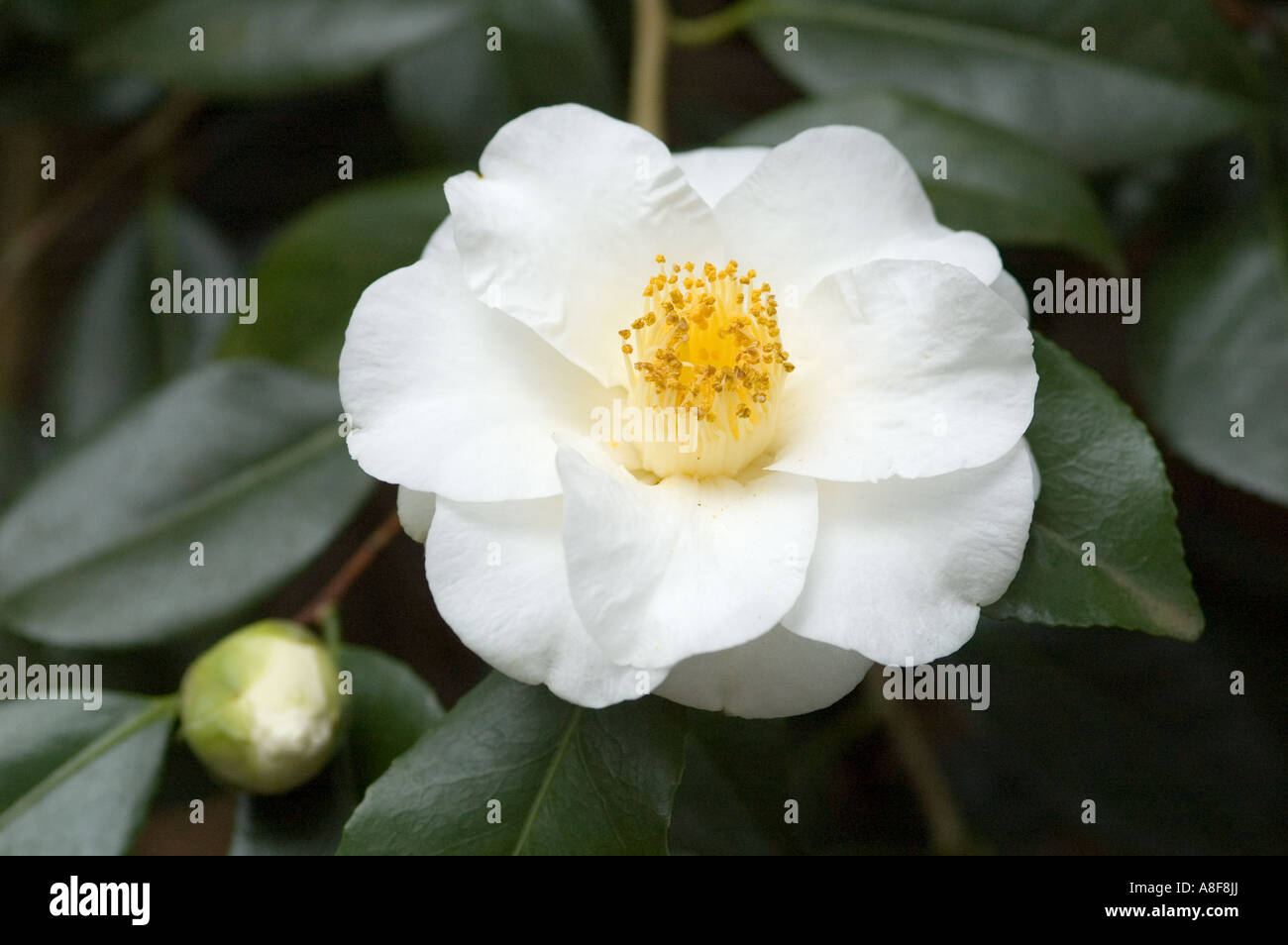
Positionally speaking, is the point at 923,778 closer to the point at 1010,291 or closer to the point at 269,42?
the point at 1010,291

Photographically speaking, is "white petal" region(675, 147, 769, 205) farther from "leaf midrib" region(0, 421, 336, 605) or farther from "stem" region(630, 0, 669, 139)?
"leaf midrib" region(0, 421, 336, 605)

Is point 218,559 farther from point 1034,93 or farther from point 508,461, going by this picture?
point 1034,93

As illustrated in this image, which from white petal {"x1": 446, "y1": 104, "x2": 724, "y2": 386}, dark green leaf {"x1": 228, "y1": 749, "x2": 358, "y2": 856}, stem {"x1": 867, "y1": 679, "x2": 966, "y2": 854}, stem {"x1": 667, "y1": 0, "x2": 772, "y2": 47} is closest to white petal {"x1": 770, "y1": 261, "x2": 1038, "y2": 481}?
white petal {"x1": 446, "y1": 104, "x2": 724, "y2": 386}

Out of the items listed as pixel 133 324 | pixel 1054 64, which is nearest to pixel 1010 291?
pixel 1054 64

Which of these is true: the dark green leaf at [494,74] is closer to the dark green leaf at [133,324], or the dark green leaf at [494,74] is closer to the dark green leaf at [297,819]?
the dark green leaf at [133,324]
